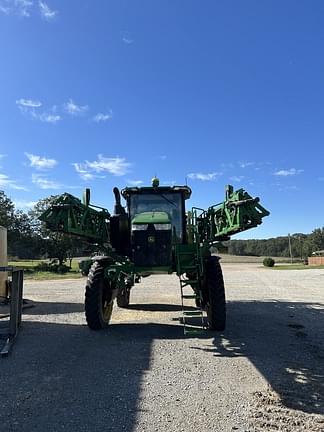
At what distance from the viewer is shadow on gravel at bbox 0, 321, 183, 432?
4398 mm

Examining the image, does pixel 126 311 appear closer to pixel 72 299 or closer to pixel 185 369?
pixel 72 299

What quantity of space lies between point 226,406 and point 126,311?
751cm

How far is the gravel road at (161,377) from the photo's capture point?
14.5ft

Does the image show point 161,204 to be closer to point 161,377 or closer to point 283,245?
point 161,377

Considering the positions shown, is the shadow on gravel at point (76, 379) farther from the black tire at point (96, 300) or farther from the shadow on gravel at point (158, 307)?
the shadow on gravel at point (158, 307)

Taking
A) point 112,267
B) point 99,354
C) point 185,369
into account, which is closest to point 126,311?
point 112,267

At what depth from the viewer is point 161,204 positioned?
10.1 meters

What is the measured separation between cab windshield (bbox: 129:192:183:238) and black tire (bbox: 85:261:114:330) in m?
1.64

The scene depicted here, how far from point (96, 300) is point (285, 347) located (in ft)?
12.5

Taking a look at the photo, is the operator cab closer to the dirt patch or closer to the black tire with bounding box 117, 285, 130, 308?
the black tire with bounding box 117, 285, 130, 308

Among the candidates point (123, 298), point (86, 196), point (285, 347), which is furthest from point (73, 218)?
point (123, 298)

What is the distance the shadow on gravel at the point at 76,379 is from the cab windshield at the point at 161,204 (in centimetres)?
261

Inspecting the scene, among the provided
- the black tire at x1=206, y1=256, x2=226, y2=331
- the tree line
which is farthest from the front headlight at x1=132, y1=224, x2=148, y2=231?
the tree line

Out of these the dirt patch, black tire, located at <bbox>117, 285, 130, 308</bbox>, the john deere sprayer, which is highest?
the john deere sprayer
